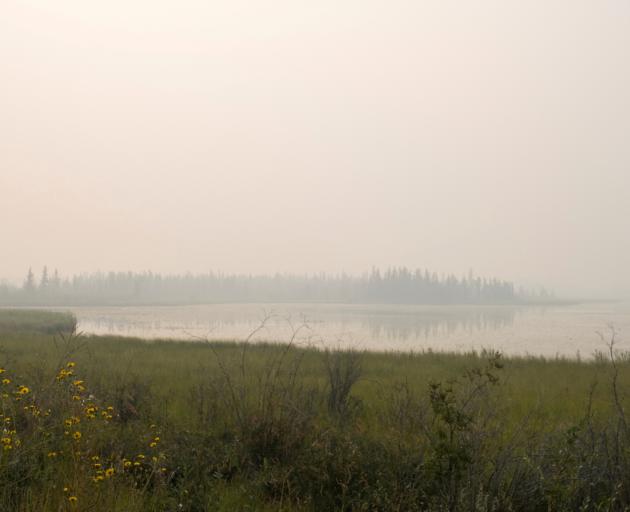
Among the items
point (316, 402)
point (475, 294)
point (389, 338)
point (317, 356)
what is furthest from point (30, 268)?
point (475, 294)

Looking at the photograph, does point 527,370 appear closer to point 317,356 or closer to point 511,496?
point 317,356

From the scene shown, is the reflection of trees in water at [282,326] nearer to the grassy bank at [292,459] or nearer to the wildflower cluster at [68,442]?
the grassy bank at [292,459]

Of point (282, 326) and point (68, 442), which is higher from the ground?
point (68, 442)

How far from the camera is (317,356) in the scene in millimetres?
15430

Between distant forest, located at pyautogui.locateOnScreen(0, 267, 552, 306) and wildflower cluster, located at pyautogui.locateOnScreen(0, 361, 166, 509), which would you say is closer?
wildflower cluster, located at pyautogui.locateOnScreen(0, 361, 166, 509)

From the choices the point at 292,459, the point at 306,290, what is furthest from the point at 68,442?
the point at 306,290

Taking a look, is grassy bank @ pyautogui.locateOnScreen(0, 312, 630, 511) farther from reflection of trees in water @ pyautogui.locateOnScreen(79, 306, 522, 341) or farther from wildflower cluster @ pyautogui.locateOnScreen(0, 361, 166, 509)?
reflection of trees in water @ pyautogui.locateOnScreen(79, 306, 522, 341)

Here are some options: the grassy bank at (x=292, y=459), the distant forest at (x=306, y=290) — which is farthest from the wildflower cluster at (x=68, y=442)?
the distant forest at (x=306, y=290)

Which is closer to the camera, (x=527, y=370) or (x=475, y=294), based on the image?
(x=527, y=370)

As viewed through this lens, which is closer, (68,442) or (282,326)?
(68,442)

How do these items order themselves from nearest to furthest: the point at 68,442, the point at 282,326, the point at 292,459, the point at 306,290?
the point at 68,442
the point at 292,459
the point at 282,326
the point at 306,290

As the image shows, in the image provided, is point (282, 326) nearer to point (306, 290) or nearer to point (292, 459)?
point (292, 459)

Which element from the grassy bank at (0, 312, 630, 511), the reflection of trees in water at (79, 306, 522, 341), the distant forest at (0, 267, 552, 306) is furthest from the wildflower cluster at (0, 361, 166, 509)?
the distant forest at (0, 267, 552, 306)

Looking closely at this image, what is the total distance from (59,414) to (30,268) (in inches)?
4683
